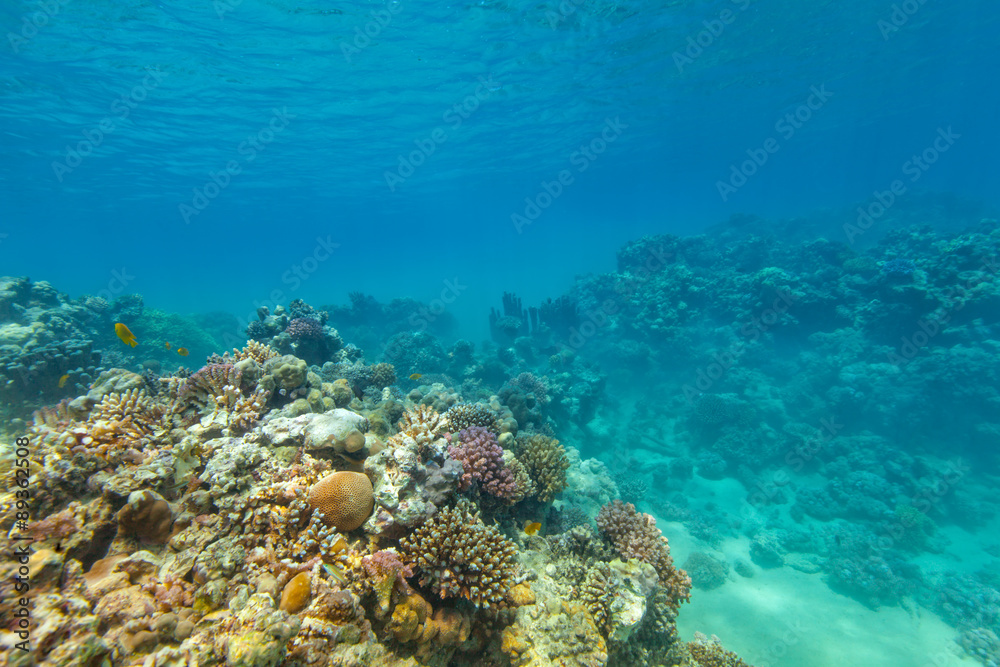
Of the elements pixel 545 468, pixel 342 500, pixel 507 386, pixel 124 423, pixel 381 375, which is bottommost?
pixel 124 423

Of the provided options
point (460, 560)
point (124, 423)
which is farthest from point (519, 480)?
point (124, 423)

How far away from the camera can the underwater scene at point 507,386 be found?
3.46m

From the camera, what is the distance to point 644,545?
16.9ft

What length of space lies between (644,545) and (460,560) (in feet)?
9.32

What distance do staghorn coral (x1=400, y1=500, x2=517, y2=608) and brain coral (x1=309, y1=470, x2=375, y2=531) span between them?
22.2 inches

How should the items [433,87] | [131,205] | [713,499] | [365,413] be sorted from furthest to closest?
[131,205], [433,87], [713,499], [365,413]

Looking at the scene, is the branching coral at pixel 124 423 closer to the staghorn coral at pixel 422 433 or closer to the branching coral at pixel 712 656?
the staghorn coral at pixel 422 433

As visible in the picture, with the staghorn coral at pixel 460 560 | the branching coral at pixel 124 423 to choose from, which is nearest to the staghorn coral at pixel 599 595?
the staghorn coral at pixel 460 560

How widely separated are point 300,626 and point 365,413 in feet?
14.2

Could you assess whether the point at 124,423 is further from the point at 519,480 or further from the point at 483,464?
the point at 519,480

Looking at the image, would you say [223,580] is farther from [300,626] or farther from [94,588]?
[300,626]

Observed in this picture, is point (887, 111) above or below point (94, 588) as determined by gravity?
above

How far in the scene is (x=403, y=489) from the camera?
414cm

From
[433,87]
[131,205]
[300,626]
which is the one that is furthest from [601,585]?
[131,205]
